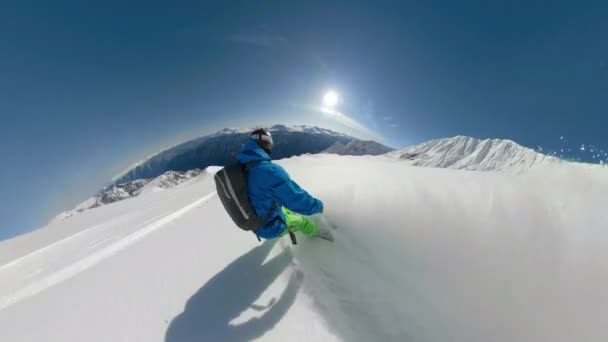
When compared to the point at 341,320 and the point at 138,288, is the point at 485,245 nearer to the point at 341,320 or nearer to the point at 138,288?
the point at 341,320

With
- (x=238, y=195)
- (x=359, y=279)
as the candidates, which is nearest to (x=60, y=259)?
(x=238, y=195)

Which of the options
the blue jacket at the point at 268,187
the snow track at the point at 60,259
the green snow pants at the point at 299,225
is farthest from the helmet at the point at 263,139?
the snow track at the point at 60,259

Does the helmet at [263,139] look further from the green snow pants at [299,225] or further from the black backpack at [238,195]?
the green snow pants at [299,225]

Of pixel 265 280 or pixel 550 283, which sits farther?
pixel 265 280

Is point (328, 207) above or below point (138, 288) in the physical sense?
above

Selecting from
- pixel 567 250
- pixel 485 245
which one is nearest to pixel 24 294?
pixel 485 245

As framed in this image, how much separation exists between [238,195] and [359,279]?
2.03 m

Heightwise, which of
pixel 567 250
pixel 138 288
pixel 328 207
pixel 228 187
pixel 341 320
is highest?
pixel 328 207

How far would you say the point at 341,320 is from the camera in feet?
8.93

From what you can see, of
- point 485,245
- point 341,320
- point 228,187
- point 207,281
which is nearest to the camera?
point 341,320

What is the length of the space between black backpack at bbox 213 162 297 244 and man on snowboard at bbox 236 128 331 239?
68mm

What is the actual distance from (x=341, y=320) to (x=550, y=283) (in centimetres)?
256

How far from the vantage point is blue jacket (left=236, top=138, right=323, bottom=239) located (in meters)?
3.58

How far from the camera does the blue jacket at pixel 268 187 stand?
3.58 m
